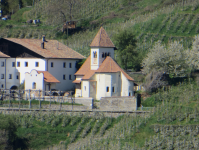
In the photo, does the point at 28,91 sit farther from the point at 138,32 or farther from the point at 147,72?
the point at 138,32

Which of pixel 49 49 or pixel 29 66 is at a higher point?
pixel 49 49

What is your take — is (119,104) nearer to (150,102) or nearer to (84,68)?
(150,102)

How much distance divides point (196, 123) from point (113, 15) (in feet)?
195

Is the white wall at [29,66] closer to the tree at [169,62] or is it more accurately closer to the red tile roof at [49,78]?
the red tile roof at [49,78]

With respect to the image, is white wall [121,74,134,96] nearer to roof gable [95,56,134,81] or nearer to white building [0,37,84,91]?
roof gable [95,56,134,81]

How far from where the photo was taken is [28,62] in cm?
6312

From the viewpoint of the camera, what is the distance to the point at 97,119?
47688 millimetres

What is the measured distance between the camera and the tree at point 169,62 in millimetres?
56062

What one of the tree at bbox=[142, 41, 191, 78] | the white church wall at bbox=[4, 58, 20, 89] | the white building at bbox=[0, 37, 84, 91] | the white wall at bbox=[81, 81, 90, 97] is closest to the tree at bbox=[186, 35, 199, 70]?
the tree at bbox=[142, 41, 191, 78]

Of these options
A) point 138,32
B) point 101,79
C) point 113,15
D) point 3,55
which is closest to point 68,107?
point 101,79

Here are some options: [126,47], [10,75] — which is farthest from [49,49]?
[126,47]

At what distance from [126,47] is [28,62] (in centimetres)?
1499

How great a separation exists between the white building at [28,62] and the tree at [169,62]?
515 inches

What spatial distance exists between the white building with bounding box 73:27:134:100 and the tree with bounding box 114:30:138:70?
4.43 metres
